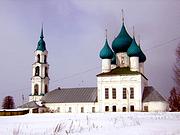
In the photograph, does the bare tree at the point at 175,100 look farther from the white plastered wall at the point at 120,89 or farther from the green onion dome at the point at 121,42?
the green onion dome at the point at 121,42

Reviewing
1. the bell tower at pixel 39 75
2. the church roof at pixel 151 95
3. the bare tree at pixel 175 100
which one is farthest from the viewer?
the bell tower at pixel 39 75

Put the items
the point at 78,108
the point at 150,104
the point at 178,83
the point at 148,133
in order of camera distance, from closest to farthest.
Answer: the point at 148,133
the point at 178,83
the point at 150,104
the point at 78,108

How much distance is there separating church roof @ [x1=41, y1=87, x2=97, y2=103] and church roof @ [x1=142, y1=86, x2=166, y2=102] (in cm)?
867

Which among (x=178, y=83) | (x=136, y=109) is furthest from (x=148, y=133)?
(x=136, y=109)

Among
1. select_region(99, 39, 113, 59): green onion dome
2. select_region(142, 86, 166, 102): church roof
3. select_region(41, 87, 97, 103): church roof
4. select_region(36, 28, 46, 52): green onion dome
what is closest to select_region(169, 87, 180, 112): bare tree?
select_region(142, 86, 166, 102): church roof

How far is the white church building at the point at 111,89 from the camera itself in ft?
168

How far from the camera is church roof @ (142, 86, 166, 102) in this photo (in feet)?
165

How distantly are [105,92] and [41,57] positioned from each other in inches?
666

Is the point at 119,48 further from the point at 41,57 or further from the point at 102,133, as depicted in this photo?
the point at 102,133

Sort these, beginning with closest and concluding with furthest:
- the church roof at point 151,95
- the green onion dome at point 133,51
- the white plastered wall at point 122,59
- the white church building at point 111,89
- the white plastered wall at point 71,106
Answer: the church roof at point 151,95 → the white church building at point 111,89 → the green onion dome at point 133,51 → the white plastered wall at point 71,106 → the white plastered wall at point 122,59

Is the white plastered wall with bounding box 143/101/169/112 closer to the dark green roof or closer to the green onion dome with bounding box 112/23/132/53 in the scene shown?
the dark green roof

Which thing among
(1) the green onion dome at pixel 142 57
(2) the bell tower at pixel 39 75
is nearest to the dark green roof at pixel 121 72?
(1) the green onion dome at pixel 142 57

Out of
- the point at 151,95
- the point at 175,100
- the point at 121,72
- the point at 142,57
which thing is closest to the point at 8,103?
the point at 121,72

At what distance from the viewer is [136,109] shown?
165ft
